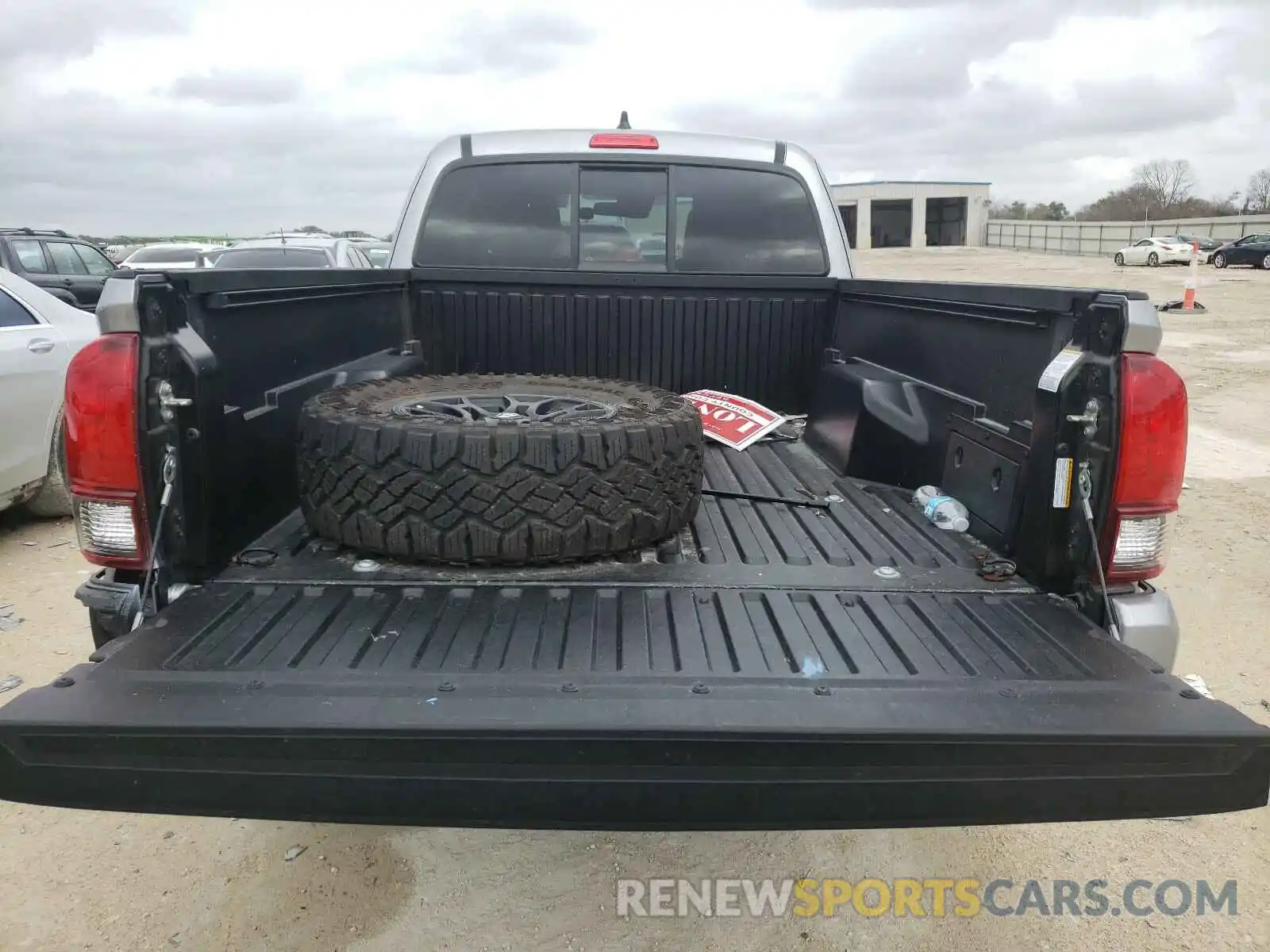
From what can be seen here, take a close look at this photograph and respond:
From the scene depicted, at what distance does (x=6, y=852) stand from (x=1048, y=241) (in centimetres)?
6508

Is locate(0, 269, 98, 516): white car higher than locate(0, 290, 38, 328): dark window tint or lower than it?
lower

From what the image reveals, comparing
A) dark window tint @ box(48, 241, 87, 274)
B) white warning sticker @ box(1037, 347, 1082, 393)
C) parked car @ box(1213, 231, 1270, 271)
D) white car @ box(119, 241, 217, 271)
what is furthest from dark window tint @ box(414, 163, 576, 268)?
parked car @ box(1213, 231, 1270, 271)

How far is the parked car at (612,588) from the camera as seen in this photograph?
1.55 meters

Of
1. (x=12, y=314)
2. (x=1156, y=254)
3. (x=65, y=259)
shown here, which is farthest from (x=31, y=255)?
(x=1156, y=254)

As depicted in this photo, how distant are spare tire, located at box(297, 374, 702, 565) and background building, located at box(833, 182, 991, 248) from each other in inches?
2609

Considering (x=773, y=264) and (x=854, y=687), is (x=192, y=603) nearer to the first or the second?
(x=854, y=687)

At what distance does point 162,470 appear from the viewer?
2.02m

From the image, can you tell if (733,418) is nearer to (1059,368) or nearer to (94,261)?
(1059,368)

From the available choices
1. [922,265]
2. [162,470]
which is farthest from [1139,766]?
[922,265]

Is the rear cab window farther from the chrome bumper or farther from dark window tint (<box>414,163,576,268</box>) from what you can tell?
the chrome bumper

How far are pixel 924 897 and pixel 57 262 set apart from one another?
1479 cm

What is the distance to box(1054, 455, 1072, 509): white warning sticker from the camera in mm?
2057

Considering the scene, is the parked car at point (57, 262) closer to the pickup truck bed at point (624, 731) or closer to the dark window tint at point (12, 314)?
the dark window tint at point (12, 314)

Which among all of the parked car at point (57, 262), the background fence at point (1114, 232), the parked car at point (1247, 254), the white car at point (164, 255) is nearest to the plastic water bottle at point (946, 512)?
the parked car at point (57, 262)
